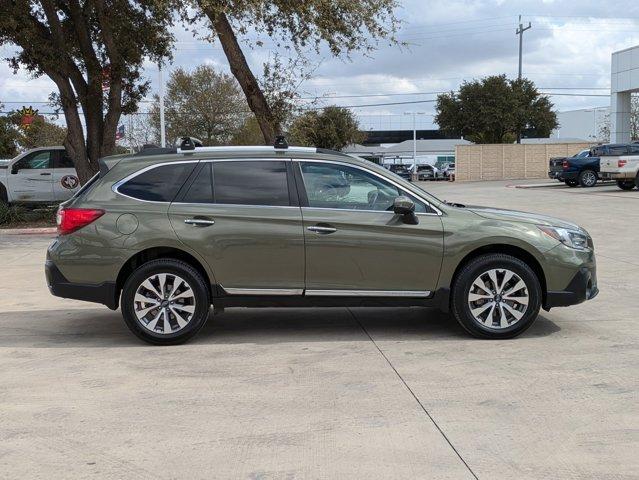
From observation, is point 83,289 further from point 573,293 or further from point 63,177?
point 63,177

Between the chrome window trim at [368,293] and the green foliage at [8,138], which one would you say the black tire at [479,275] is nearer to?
the chrome window trim at [368,293]

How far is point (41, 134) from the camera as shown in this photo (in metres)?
57.8

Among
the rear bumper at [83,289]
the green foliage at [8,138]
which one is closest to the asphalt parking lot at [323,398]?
the rear bumper at [83,289]

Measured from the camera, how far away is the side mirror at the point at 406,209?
592 cm

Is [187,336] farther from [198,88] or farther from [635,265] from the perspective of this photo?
[198,88]

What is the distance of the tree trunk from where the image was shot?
1561 centimetres

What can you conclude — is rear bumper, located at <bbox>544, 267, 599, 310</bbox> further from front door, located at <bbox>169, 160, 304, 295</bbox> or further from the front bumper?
the front bumper

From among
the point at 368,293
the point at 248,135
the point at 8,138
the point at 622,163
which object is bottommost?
the point at 368,293

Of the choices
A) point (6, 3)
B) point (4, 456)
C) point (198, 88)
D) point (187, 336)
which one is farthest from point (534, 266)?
point (198, 88)

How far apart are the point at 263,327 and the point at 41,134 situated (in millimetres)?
57197

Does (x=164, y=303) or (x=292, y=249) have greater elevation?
(x=292, y=249)

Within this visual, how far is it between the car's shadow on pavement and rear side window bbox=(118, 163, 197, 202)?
56.1 inches

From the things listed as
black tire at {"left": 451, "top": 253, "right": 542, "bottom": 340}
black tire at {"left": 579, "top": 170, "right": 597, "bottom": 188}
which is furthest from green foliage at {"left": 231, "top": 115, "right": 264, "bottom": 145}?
black tire at {"left": 451, "top": 253, "right": 542, "bottom": 340}

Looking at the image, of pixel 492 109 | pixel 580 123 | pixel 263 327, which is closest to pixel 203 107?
pixel 492 109
